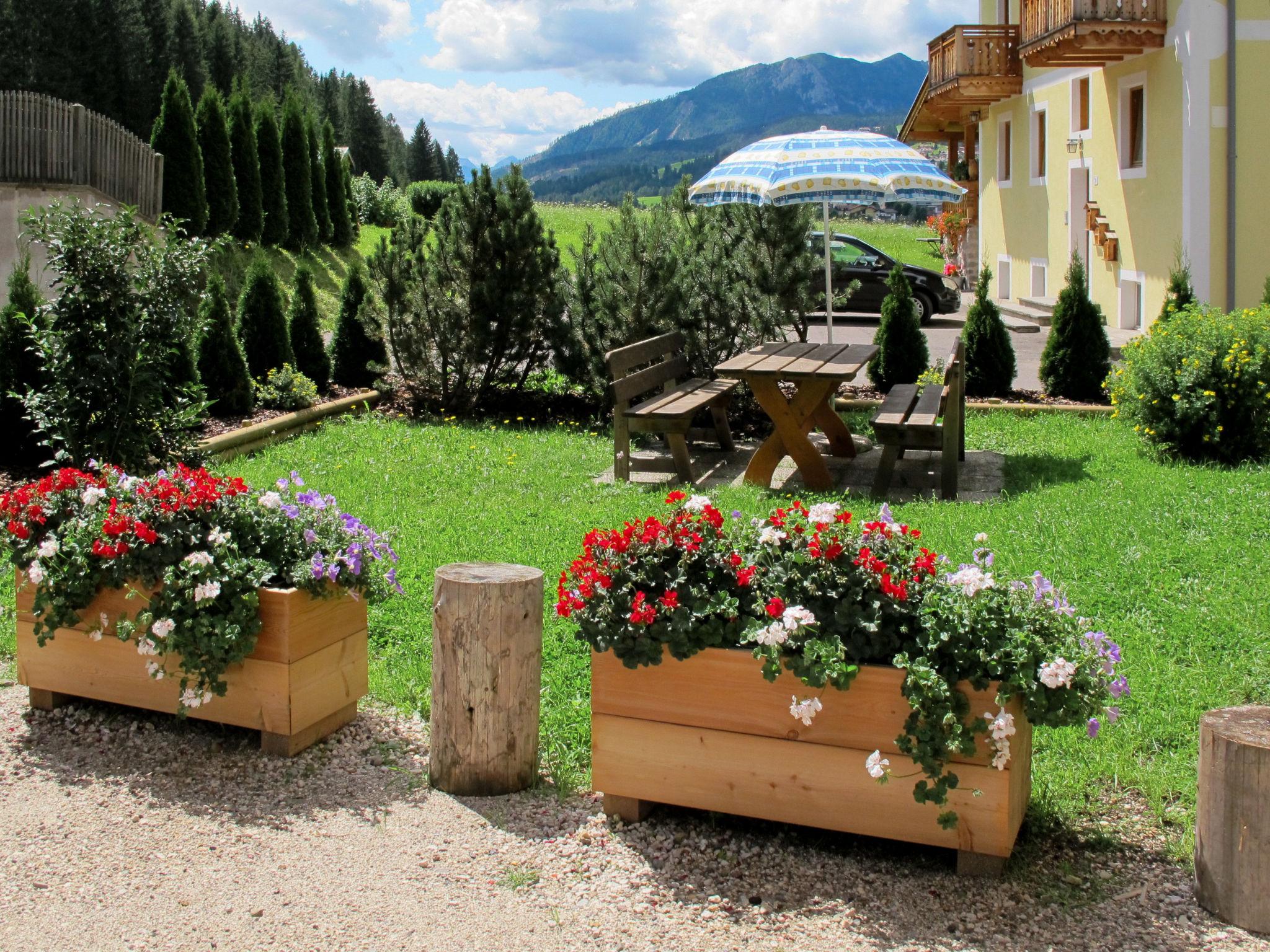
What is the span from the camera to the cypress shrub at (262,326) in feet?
37.2

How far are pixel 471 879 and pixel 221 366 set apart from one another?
7.84 m

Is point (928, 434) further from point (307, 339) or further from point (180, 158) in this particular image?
point (180, 158)

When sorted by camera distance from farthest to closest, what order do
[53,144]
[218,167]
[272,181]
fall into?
[272,181] → [218,167] → [53,144]

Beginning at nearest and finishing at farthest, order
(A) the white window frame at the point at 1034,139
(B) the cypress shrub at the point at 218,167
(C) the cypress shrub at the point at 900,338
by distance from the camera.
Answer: (C) the cypress shrub at the point at 900,338, (A) the white window frame at the point at 1034,139, (B) the cypress shrub at the point at 218,167

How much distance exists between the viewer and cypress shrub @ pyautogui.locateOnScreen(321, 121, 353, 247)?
2783cm

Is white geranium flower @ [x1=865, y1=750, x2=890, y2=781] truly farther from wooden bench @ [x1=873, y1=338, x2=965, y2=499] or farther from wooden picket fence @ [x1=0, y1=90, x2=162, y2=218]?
wooden picket fence @ [x1=0, y1=90, x2=162, y2=218]

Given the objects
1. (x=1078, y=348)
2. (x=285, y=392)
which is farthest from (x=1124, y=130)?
(x=285, y=392)

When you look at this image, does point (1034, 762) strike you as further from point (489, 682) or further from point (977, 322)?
point (977, 322)

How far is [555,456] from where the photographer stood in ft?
30.4

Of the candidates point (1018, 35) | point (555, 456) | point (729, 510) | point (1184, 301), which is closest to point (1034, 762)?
point (729, 510)

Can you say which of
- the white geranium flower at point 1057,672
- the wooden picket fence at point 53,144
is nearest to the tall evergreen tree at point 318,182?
the wooden picket fence at point 53,144

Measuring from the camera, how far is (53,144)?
56.4ft

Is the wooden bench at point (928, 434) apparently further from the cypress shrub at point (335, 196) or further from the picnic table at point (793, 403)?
the cypress shrub at point (335, 196)

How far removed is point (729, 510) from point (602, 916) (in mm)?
4246
